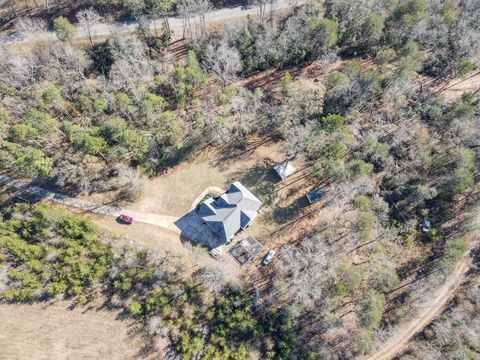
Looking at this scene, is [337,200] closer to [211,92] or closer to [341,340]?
[341,340]

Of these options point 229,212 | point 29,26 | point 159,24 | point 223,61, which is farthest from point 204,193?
point 29,26

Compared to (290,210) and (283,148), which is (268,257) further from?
(283,148)

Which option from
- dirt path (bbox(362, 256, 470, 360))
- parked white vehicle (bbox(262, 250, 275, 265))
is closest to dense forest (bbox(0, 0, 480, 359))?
dirt path (bbox(362, 256, 470, 360))

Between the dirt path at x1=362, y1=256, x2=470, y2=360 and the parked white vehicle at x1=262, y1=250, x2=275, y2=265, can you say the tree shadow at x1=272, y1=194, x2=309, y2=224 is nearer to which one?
the parked white vehicle at x1=262, y1=250, x2=275, y2=265

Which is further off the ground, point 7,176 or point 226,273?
point 7,176

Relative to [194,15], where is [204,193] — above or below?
below

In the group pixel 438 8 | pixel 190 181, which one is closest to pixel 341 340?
pixel 190 181
